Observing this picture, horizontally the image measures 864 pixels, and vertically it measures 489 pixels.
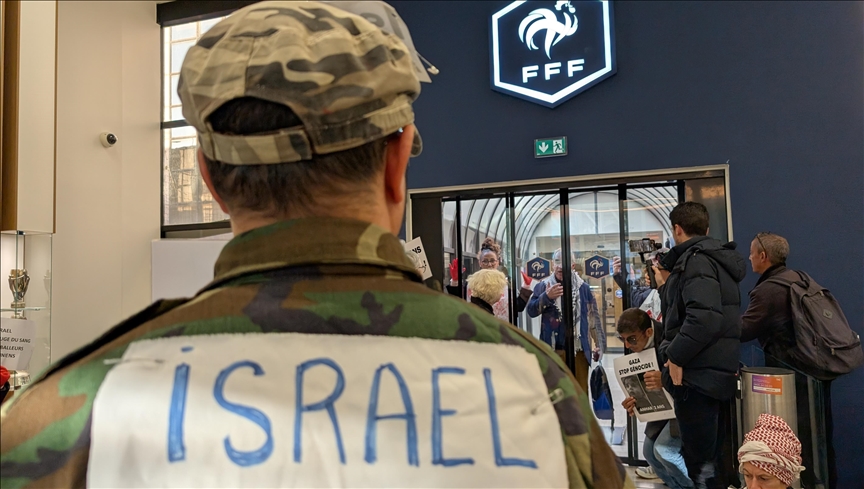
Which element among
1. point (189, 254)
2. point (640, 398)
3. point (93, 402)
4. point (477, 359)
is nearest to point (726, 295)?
point (640, 398)

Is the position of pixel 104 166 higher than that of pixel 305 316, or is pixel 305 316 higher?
pixel 104 166

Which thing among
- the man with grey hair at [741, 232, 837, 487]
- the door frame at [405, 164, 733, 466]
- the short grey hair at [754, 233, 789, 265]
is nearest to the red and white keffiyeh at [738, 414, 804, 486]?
the man with grey hair at [741, 232, 837, 487]

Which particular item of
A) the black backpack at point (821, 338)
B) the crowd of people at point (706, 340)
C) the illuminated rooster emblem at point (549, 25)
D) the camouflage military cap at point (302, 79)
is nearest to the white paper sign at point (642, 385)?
the crowd of people at point (706, 340)

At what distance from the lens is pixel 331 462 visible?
55cm

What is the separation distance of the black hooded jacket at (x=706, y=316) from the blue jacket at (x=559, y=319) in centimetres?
105

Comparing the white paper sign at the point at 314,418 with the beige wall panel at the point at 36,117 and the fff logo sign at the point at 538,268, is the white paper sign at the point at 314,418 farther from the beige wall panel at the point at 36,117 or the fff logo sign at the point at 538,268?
the fff logo sign at the point at 538,268

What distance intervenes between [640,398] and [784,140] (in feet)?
6.17

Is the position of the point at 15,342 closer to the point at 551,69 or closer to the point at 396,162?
the point at 396,162

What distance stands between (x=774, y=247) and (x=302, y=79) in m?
3.45

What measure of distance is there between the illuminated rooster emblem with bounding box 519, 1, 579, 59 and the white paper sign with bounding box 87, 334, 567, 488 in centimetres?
391

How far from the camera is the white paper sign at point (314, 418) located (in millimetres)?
548

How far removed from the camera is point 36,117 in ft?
10.6

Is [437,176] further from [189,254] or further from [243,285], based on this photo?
[243,285]

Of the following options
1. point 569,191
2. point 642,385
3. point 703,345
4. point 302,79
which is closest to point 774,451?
point 703,345
